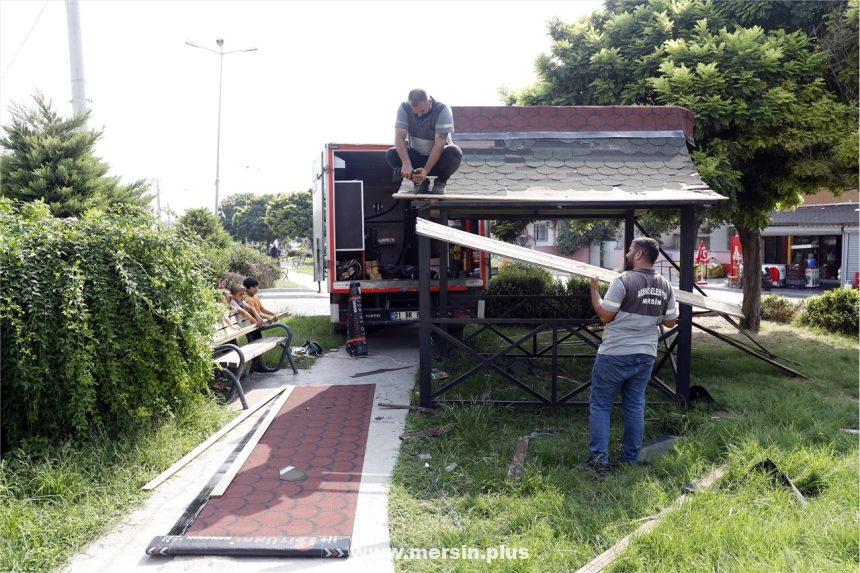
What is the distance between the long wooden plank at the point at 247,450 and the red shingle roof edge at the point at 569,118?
379 centimetres

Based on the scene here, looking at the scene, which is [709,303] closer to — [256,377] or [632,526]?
[632,526]

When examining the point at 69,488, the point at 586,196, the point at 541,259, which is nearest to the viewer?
the point at 69,488

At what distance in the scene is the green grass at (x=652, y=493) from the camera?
3.26m

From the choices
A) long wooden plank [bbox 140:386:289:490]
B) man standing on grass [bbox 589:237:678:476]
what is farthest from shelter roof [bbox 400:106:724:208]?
long wooden plank [bbox 140:386:289:490]

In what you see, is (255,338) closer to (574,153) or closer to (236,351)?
(236,351)

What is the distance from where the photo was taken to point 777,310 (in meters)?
13.1

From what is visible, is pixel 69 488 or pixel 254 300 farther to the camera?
pixel 254 300

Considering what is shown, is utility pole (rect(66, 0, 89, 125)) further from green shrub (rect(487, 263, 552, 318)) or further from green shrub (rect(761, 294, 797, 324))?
green shrub (rect(761, 294, 797, 324))

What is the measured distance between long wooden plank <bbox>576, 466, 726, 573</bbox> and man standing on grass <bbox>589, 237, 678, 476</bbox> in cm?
60

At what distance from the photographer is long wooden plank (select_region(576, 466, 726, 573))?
3154 millimetres

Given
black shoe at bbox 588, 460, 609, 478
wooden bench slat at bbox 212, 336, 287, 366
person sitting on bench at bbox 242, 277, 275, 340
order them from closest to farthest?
black shoe at bbox 588, 460, 609, 478
wooden bench slat at bbox 212, 336, 287, 366
person sitting on bench at bbox 242, 277, 275, 340

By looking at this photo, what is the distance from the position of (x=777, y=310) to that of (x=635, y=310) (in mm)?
10734

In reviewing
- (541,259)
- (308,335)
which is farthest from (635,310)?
(308,335)

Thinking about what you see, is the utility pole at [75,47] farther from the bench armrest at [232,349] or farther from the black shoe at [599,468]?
the black shoe at [599,468]
